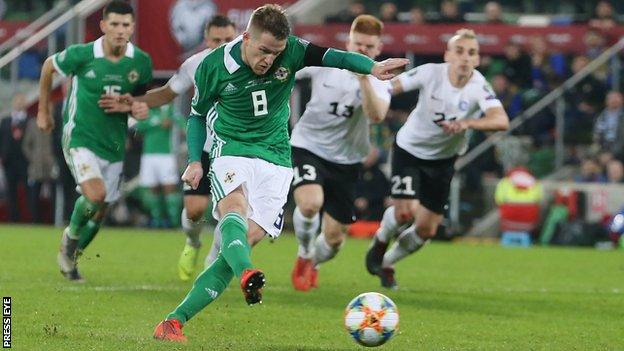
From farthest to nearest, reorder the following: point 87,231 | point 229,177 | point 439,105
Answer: point 439,105 < point 87,231 < point 229,177

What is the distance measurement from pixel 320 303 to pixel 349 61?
3.39 metres

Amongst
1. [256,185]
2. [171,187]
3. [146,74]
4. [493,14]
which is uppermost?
[493,14]

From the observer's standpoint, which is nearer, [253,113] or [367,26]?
[253,113]

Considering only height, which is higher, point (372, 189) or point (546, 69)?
point (546, 69)

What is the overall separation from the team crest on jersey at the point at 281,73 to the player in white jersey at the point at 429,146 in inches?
162

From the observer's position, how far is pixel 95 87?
12.9m

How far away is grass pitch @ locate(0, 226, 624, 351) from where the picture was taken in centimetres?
919

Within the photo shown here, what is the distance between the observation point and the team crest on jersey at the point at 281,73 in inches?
364

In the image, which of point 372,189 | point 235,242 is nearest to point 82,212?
point 235,242

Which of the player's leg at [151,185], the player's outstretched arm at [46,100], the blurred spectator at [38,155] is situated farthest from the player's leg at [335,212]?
the blurred spectator at [38,155]

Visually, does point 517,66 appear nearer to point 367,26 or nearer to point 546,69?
point 546,69

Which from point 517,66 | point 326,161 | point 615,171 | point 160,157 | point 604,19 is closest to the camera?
point 326,161

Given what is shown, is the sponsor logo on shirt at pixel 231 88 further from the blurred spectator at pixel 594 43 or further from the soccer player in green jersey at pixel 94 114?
the blurred spectator at pixel 594 43

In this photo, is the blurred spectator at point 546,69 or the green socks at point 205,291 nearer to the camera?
the green socks at point 205,291
